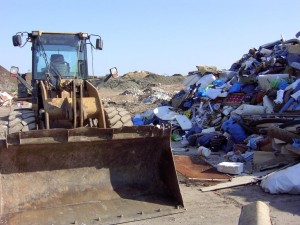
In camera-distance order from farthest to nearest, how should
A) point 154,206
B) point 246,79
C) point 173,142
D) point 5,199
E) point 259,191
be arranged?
point 246,79
point 173,142
point 259,191
point 154,206
point 5,199

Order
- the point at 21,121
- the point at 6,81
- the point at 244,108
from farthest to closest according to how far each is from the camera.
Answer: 1. the point at 6,81
2. the point at 244,108
3. the point at 21,121

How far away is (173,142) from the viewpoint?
38.8 feet

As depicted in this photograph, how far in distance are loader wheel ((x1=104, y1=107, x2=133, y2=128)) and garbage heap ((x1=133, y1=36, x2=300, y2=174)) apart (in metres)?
2.72

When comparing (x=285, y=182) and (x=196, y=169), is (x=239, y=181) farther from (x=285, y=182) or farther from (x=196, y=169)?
(x=196, y=169)

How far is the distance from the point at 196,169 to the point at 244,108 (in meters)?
3.49

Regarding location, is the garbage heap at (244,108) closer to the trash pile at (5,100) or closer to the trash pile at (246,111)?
the trash pile at (246,111)

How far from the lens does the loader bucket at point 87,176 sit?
5.00 metres

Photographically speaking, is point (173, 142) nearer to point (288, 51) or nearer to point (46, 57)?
point (288, 51)

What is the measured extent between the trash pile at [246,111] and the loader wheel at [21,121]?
134 inches

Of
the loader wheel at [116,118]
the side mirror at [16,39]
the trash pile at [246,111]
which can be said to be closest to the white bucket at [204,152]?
the trash pile at [246,111]

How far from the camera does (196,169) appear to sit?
8.04 meters

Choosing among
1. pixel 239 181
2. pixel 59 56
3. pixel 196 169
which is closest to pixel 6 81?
pixel 59 56

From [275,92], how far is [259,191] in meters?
4.85

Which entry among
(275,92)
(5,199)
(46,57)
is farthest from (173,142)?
(5,199)
